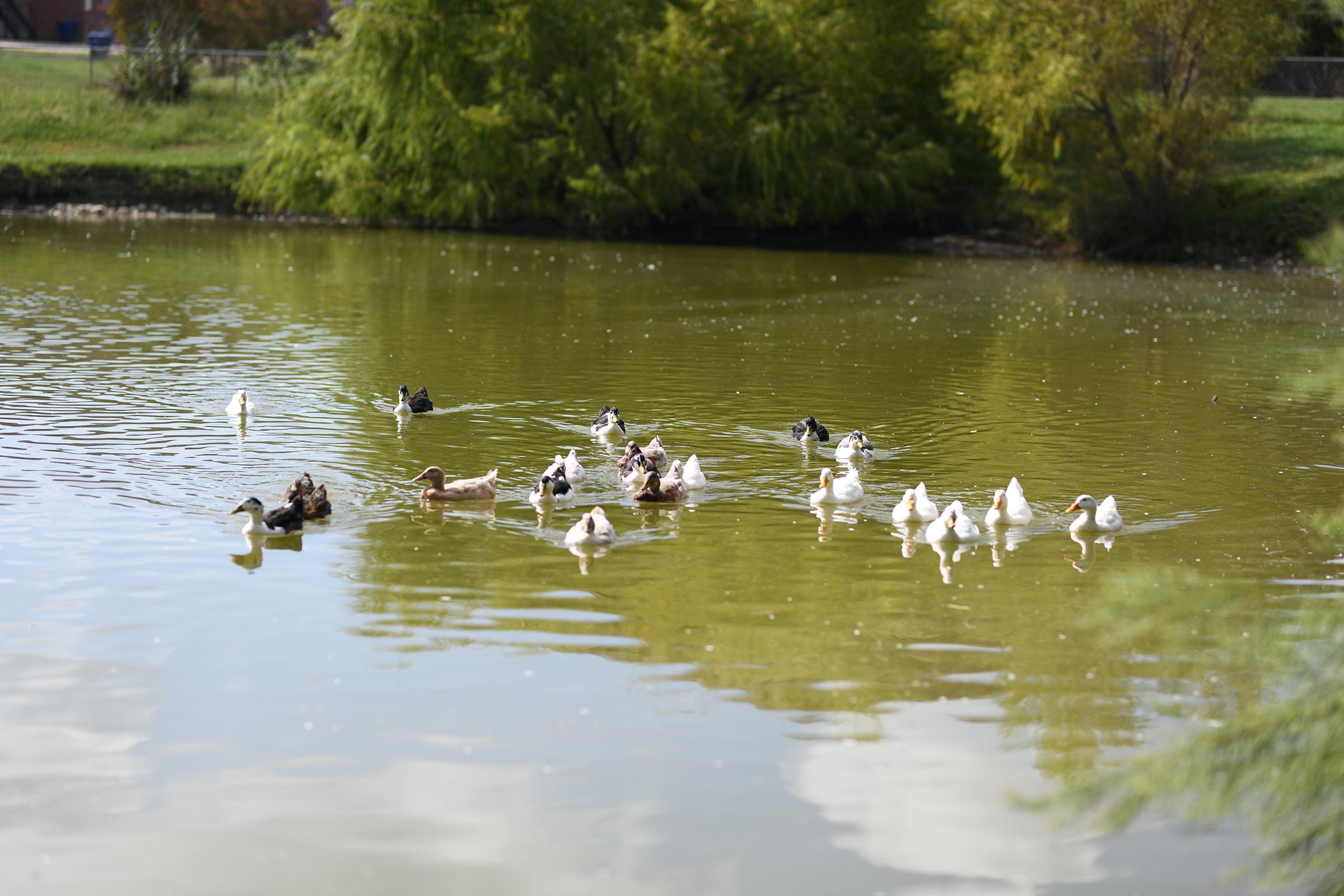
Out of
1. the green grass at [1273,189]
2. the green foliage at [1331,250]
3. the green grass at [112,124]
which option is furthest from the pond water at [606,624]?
the green grass at [112,124]

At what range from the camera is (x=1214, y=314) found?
30.6m

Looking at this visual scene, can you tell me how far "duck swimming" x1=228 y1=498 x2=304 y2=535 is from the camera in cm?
1202

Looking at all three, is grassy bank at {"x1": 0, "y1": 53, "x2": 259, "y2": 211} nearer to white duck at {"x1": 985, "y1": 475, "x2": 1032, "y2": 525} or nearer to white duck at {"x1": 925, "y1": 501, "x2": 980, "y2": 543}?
white duck at {"x1": 985, "y1": 475, "x2": 1032, "y2": 525}

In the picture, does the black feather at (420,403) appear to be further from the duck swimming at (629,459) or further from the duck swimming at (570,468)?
the duck swimming at (570,468)

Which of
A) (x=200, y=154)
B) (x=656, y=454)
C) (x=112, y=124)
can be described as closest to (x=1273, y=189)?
(x=656, y=454)

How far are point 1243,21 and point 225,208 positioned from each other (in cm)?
3210

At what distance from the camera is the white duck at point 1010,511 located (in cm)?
1289

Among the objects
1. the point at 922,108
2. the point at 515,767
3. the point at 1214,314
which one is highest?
the point at 922,108

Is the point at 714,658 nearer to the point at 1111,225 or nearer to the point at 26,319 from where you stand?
the point at 26,319

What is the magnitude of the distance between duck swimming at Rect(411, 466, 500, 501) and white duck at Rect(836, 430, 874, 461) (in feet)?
12.5

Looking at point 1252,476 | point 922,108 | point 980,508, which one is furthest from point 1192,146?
point 980,508

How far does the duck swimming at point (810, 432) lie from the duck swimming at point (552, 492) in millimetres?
3565

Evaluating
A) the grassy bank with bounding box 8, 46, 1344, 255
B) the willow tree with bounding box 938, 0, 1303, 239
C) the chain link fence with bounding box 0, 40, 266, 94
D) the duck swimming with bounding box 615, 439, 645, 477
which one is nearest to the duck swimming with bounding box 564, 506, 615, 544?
the duck swimming with bounding box 615, 439, 645, 477

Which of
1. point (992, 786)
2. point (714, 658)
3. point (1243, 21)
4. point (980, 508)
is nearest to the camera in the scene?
point (992, 786)
